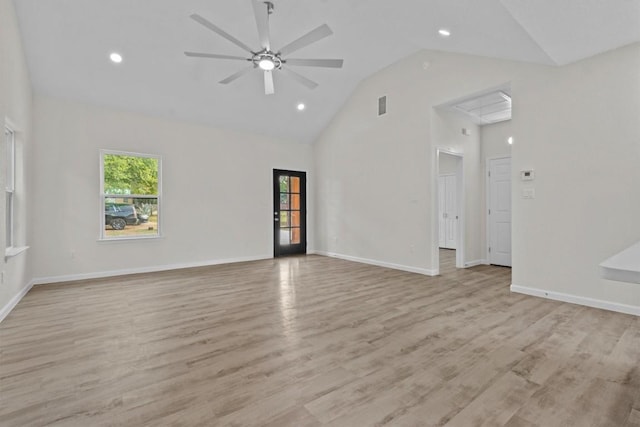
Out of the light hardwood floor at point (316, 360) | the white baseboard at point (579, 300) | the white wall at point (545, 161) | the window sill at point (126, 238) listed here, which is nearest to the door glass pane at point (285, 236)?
the white wall at point (545, 161)

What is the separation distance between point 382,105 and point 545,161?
10.2ft

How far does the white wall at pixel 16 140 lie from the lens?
3230mm

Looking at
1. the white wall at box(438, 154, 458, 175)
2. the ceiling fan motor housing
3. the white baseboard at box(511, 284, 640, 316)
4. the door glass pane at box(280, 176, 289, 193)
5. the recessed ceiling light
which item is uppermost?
the recessed ceiling light

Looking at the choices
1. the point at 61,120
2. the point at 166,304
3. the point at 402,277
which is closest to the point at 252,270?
the point at 166,304

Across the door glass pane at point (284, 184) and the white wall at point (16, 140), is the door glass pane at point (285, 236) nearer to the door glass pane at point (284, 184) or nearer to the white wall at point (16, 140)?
the door glass pane at point (284, 184)

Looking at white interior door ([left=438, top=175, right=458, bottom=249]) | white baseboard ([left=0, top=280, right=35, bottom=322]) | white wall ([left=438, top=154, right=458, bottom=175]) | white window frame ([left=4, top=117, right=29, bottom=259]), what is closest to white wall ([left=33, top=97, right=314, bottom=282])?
white baseboard ([left=0, top=280, right=35, bottom=322])

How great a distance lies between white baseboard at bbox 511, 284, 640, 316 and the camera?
3.36 metres

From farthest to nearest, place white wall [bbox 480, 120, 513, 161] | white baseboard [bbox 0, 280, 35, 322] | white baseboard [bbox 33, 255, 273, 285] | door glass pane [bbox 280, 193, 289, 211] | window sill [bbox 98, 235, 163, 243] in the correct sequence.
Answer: door glass pane [bbox 280, 193, 289, 211]
white wall [bbox 480, 120, 513, 161]
window sill [bbox 98, 235, 163, 243]
white baseboard [bbox 33, 255, 273, 285]
white baseboard [bbox 0, 280, 35, 322]

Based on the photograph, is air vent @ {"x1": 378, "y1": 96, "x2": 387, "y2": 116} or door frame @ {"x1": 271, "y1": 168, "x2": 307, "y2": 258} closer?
air vent @ {"x1": 378, "y1": 96, "x2": 387, "y2": 116}

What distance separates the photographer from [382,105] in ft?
20.3

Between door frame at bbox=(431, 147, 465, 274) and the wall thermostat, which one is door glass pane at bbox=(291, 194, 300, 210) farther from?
the wall thermostat

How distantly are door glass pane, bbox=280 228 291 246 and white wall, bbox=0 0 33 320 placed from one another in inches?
177

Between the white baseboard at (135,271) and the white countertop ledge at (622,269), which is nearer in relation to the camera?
the white countertop ledge at (622,269)

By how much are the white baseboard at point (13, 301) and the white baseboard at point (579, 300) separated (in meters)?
A: 6.12
